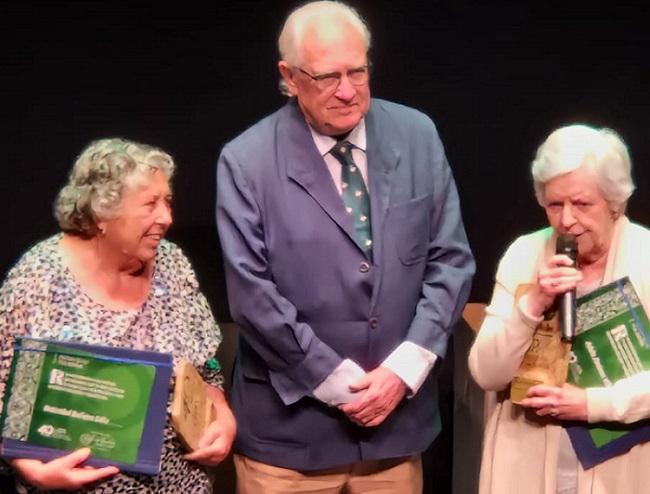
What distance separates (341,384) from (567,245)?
1.87 ft

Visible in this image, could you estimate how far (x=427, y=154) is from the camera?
98.5 inches

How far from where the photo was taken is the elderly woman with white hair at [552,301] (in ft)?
7.36

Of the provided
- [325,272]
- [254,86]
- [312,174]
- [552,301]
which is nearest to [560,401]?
[552,301]

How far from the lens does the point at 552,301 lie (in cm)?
226

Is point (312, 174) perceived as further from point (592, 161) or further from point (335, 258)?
point (592, 161)

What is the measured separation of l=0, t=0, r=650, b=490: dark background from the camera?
2.95 meters

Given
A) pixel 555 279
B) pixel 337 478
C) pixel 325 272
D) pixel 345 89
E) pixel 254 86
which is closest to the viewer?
pixel 555 279

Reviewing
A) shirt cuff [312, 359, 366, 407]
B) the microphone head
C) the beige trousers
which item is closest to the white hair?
the microphone head

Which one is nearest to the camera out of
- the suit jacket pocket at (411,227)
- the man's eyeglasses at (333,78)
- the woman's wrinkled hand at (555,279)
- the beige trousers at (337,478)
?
the woman's wrinkled hand at (555,279)

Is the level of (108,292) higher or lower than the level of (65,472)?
higher

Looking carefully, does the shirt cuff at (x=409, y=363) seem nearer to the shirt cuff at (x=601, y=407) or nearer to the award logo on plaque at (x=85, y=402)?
the shirt cuff at (x=601, y=407)

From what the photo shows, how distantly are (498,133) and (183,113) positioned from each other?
35.4 inches

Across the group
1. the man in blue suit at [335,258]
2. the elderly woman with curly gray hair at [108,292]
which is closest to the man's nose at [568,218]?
the man in blue suit at [335,258]

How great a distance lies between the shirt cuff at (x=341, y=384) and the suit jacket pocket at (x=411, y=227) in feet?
0.86
